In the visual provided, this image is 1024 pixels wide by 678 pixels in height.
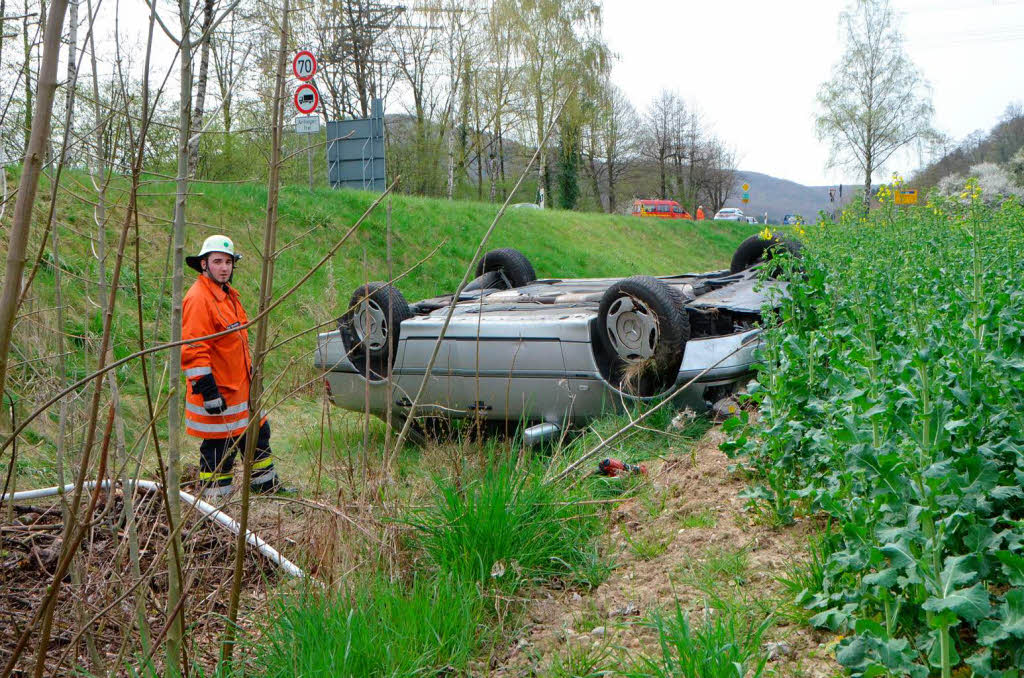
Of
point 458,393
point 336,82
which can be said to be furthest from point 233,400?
point 336,82

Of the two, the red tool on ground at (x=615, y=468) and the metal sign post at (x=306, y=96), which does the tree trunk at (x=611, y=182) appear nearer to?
the metal sign post at (x=306, y=96)

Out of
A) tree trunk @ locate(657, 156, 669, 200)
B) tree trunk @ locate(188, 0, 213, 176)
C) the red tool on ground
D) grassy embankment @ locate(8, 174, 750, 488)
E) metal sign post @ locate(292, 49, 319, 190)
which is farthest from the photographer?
tree trunk @ locate(657, 156, 669, 200)

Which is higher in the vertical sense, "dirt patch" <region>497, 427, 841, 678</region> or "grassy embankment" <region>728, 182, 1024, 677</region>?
"grassy embankment" <region>728, 182, 1024, 677</region>

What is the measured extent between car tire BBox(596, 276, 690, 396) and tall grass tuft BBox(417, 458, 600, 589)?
1.93 meters

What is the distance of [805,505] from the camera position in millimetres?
3418

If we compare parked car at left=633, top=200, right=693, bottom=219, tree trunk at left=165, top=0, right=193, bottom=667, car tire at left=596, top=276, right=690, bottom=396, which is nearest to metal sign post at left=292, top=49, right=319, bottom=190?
tree trunk at left=165, top=0, right=193, bottom=667

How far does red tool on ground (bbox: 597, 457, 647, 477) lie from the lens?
4492mm

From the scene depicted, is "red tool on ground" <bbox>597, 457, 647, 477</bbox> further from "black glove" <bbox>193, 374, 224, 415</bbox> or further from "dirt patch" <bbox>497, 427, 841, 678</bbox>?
"black glove" <bbox>193, 374, 224, 415</bbox>

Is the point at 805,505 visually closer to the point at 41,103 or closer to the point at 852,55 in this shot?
the point at 41,103

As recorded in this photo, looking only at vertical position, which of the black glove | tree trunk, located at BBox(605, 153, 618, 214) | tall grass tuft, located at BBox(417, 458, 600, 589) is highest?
tree trunk, located at BBox(605, 153, 618, 214)

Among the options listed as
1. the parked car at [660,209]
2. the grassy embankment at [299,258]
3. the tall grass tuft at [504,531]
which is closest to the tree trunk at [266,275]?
the grassy embankment at [299,258]

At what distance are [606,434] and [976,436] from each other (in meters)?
2.50

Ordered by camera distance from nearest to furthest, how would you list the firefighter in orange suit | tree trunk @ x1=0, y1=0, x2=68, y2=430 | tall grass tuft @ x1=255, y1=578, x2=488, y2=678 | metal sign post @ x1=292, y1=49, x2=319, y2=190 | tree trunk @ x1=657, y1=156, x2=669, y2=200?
tree trunk @ x1=0, y1=0, x2=68, y2=430 < tall grass tuft @ x1=255, y1=578, x2=488, y2=678 < metal sign post @ x1=292, y1=49, x2=319, y2=190 < the firefighter in orange suit < tree trunk @ x1=657, y1=156, x2=669, y2=200

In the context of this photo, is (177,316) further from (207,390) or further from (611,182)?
(611,182)
